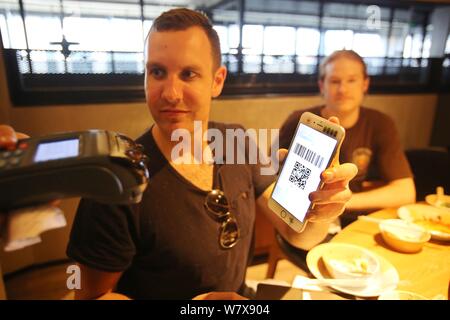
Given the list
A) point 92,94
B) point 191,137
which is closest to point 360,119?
point 191,137

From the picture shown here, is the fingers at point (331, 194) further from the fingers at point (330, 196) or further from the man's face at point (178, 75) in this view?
the man's face at point (178, 75)

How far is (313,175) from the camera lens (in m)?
0.53

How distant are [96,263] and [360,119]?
43.8 inches

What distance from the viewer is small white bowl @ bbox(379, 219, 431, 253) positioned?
999 millimetres

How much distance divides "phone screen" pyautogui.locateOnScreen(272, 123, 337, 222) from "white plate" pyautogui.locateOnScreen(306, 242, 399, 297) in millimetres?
334

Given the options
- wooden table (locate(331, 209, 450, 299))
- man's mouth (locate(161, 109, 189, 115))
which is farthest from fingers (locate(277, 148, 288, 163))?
wooden table (locate(331, 209, 450, 299))

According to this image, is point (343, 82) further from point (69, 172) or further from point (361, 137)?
point (69, 172)

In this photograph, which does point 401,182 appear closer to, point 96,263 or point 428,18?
point 428,18

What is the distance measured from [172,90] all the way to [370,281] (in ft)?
2.26

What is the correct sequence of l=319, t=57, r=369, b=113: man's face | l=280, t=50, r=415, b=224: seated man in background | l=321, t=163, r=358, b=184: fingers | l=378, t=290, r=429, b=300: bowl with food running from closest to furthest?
l=321, t=163, r=358, b=184: fingers, l=378, t=290, r=429, b=300: bowl with food, l=280, t=50, r=415, b=224: seated man in background, l=319, t=57, r=369, b=113: man's face

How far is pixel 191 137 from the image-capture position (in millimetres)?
778

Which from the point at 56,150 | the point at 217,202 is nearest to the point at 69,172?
the point at 56,150

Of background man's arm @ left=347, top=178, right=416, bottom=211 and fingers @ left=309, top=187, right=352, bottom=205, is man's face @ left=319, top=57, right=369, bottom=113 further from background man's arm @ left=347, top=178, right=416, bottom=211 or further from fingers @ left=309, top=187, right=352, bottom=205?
fingers @ left=309, top=187, right=352, bottom=205
